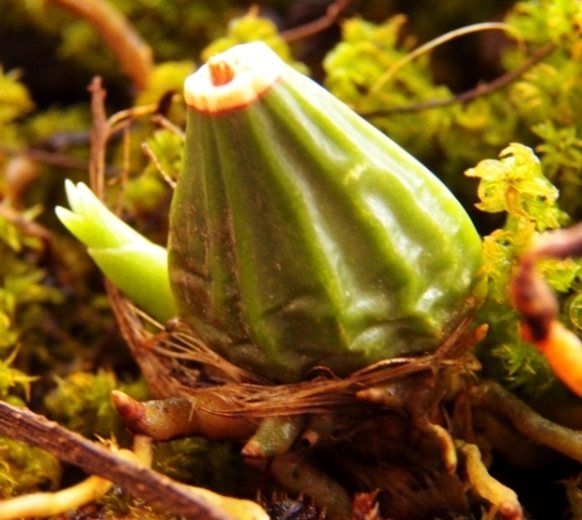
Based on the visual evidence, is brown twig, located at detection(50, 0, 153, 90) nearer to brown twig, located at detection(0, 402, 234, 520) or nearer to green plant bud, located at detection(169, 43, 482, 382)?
green plant bud, located at detection(169, 43, 482, 382)

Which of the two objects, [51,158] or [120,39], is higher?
[120,39]

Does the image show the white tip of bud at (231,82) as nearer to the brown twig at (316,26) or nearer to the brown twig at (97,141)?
the brown twig at (97,141)

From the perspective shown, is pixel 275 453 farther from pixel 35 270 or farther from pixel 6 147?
pixel 6 147

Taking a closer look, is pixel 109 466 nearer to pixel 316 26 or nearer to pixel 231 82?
pixel 231 82

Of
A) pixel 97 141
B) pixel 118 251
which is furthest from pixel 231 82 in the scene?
pixel 97 141

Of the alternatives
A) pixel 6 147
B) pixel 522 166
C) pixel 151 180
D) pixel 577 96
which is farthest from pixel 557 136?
pixel 6 147
